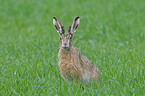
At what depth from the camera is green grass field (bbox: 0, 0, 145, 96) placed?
484 centimetres

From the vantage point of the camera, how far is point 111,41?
888 centimetres

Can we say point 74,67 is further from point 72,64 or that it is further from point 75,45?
point 75,45

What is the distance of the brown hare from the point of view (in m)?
4.94

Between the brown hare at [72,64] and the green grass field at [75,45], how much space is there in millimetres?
168

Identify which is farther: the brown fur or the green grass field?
the brown fur

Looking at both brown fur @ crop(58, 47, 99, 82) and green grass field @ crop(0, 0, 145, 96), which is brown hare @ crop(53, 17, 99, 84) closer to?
brown fur @ crop(58, 47, 99, 82)

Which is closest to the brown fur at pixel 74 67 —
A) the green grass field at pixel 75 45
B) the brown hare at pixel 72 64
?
the brown hare at pixel 72 64

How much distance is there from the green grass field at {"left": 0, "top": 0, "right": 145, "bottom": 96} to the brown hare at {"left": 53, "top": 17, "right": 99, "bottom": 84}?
0.55 feet

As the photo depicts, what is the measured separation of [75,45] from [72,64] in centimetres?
257

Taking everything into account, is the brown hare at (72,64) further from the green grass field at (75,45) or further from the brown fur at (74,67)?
the green grass field at (75,45)

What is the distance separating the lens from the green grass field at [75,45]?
484cm

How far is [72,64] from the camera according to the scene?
497 cm

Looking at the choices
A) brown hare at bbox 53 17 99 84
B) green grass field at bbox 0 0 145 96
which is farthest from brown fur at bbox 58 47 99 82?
green grass field at bbox 0 0 145 96

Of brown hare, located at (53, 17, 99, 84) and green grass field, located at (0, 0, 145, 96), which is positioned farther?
brown hare, located at (53, 17, 99, 84)
